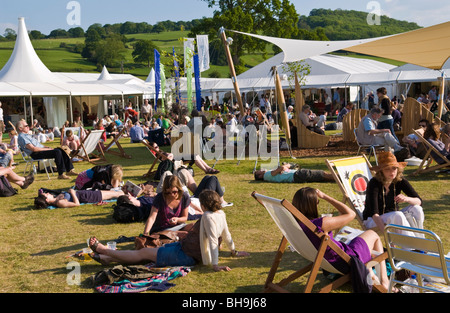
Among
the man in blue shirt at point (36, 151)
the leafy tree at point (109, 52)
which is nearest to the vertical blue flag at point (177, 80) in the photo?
the man in blue shirt at point (36, 151)

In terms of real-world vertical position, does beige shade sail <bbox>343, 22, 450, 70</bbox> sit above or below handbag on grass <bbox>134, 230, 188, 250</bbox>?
above

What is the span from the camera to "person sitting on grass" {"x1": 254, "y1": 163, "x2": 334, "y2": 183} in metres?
8.46

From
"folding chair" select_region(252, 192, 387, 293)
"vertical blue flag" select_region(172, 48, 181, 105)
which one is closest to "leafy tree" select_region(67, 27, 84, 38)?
"vertical blue flag" select_region(172, 48, 181, 105)

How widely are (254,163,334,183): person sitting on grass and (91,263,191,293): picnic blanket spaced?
444 centimetres

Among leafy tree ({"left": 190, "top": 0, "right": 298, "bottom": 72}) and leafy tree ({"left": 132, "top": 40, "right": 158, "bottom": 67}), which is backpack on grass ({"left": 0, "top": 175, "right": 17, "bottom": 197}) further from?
leafy tree ({"left": 132, "top": 40, "right": 158, "bottom": 67})

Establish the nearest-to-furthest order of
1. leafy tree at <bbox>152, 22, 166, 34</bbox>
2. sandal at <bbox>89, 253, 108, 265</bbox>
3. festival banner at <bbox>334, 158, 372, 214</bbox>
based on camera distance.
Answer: sandal at <bbox>89, 253, 108, 265</bbox> < festival banner at <bbox>334, 158, 372, 214</bbox> < leafy tree at <bbox>152, 22, 166, 34</bbox>

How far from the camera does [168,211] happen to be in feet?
16.9

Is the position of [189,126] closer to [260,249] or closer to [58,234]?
[58,234]

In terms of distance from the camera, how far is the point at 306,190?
12.4ft

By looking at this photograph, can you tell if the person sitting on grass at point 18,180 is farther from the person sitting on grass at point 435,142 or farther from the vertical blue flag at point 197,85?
the vertical blue flag at point 197,85

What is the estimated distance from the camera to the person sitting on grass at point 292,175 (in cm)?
846
